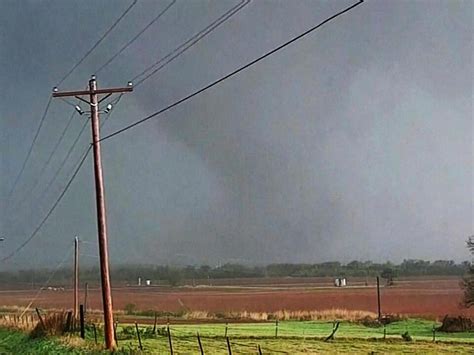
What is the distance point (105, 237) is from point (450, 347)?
44.2 ft

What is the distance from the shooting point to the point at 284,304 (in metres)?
60.6

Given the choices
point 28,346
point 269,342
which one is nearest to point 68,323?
point 28,346

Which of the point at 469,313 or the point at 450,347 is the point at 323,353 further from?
the point at 469,313

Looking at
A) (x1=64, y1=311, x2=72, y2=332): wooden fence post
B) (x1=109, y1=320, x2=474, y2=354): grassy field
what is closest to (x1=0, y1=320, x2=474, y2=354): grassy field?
(x1=109, y1=320, x2=474, y2=354): grassy field

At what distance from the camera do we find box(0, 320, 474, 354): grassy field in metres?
30.5

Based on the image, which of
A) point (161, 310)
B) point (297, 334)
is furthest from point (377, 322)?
point (161, 310)

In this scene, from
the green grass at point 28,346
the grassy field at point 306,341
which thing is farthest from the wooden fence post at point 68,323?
the grassy field at point 306,341

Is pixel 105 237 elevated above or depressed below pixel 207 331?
above

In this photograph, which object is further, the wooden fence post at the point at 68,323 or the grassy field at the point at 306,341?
the wooden fence post at the point at 68,323

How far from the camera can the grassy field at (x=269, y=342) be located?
30.5m

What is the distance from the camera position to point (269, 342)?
3394 cm

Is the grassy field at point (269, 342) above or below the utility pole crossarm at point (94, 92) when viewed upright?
below

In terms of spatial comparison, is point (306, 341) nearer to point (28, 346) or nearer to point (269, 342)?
point (269, 342)

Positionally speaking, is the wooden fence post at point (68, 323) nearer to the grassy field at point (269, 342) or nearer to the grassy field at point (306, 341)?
the grassy field at point (269, 342)
